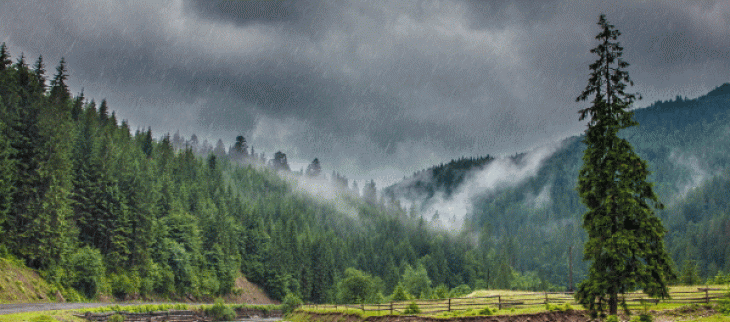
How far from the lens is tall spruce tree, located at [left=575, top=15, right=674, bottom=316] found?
1127 inches

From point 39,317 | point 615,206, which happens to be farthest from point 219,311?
point 615,206

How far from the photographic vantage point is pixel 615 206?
3009 cm

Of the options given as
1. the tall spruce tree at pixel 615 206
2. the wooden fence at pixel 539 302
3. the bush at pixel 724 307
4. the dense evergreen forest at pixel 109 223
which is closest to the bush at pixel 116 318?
the dense evergreen forest at pixel 109 223

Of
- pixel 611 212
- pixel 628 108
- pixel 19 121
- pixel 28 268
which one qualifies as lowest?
pixel 28 268

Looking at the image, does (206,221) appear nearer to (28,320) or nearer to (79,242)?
(79,242)

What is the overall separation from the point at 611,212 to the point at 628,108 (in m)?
6.82

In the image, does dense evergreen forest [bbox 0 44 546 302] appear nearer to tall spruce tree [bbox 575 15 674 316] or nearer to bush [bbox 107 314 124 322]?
bush [bbox 107 314 124 322]

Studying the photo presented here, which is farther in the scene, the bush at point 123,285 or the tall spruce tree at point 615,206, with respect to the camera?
the bush at point 123,285

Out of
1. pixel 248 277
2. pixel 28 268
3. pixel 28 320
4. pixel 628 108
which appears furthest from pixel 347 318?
pixel 248 277

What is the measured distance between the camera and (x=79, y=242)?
77.2 metres

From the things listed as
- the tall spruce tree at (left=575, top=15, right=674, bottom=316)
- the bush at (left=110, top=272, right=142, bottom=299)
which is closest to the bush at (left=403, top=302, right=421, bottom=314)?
the tall spruce tree at (left=575, top=15, right=674, bottom=316)

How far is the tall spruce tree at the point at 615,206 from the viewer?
2862cm

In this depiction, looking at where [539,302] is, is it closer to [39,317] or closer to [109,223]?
[39,317]

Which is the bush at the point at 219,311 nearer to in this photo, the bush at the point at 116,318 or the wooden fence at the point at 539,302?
the bush at the point at 116,318
